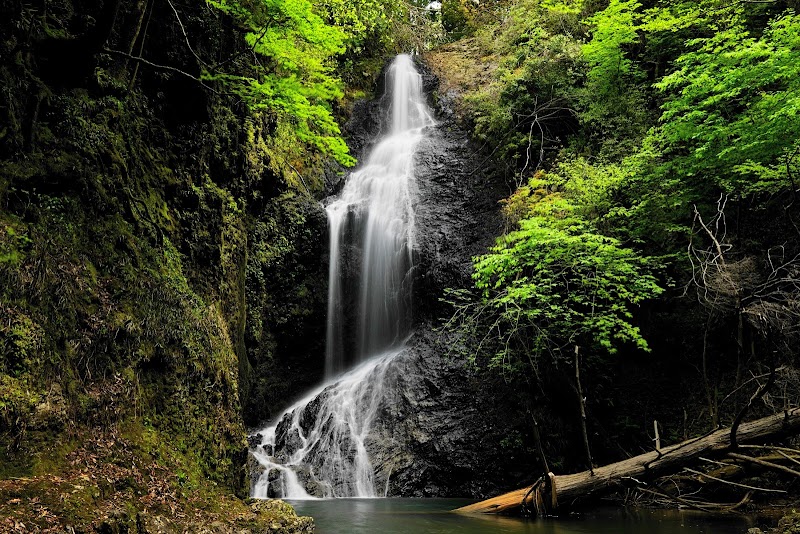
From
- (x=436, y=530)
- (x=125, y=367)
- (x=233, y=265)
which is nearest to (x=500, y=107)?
(x=233, y=265)

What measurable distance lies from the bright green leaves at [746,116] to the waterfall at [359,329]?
8247mm

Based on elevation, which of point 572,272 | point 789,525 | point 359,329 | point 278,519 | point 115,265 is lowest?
point 789,525

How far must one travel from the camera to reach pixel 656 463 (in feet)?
26.1

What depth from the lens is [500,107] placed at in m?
17.0

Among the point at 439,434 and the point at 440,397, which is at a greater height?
the point at 440,397

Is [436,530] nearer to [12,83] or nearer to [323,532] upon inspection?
[323,532]

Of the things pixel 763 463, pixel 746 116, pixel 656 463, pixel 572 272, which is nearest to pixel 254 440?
pixel 572 272

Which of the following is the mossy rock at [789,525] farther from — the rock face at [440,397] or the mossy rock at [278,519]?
the rock face at [440,397]

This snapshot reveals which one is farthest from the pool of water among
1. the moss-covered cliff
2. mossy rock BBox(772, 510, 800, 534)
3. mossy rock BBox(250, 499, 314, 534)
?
the moss-covered cliff

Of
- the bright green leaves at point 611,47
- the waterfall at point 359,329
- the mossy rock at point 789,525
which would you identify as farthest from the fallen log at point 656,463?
the bright green leaves at point 611,47

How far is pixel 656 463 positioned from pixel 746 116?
667cm

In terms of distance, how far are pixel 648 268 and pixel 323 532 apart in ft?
27.2

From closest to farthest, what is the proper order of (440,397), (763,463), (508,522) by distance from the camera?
(763,463), (508,522), (440,397)

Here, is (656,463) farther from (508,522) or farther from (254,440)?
(254,440)
